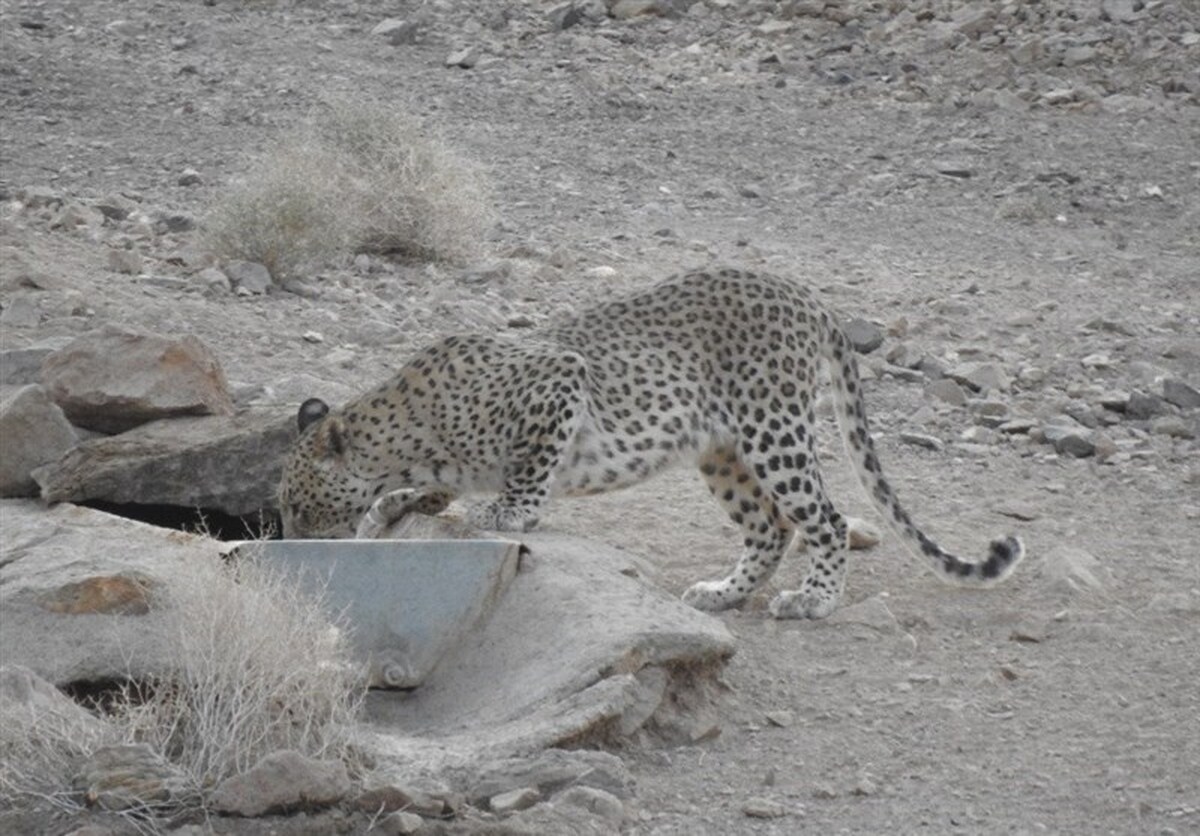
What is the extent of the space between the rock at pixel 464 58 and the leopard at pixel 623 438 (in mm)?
12116

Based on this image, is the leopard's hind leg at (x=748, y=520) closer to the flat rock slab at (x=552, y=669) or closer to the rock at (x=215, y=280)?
the flat rock slab at (x=552, y=669)

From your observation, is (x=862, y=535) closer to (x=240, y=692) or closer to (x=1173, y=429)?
(x=1173, y=429)

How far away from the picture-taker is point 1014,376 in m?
13.1

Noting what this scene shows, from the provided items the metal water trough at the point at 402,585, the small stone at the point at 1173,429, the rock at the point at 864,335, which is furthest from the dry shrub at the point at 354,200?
the metal water trough at the point at 402,585

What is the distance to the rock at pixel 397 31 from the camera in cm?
2197

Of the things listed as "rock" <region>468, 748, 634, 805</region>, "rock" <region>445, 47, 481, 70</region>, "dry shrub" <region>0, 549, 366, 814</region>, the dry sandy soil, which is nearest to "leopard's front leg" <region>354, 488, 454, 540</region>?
the dry sandy soil

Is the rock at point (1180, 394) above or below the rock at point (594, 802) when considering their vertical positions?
below

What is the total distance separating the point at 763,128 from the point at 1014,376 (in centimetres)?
689

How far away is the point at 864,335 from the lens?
44.1ft

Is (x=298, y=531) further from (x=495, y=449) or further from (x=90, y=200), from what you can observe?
(x=90, y=200)

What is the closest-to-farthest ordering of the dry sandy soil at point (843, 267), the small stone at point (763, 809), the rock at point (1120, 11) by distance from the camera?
the small stone at point (763, 809), the dry sandy soil at point (843, 267), the rock at point (1120, 11)

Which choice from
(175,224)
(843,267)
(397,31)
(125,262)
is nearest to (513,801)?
(125,262)

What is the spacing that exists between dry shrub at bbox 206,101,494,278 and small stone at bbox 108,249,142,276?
584 millimetres

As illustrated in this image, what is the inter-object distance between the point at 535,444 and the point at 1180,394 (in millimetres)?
4918
